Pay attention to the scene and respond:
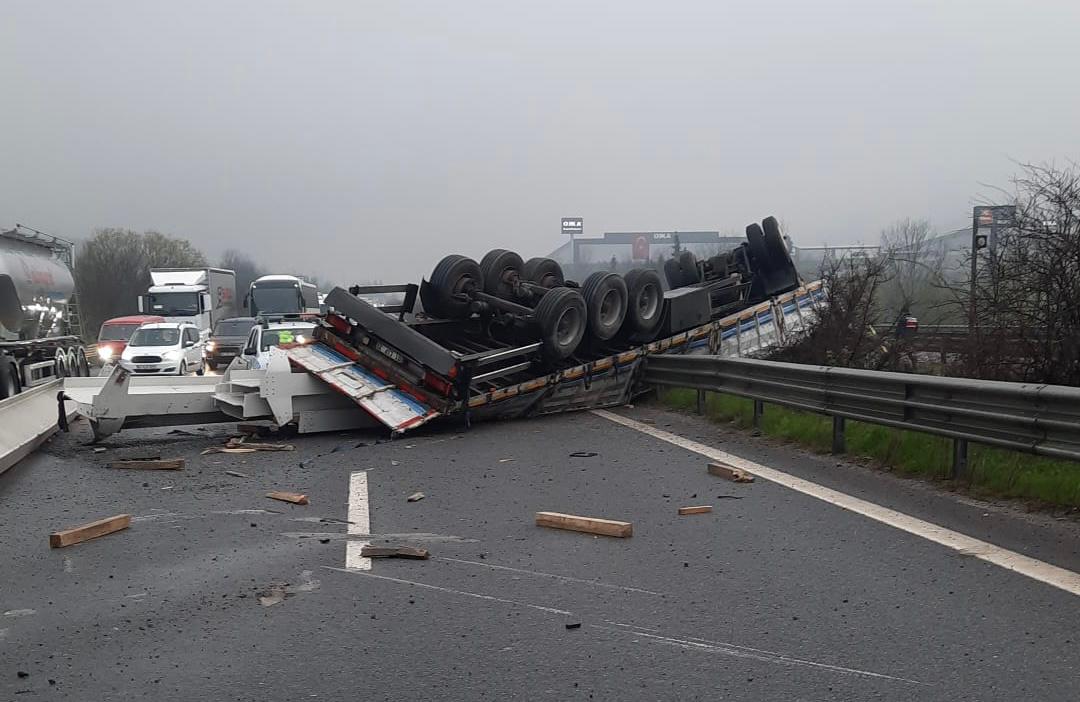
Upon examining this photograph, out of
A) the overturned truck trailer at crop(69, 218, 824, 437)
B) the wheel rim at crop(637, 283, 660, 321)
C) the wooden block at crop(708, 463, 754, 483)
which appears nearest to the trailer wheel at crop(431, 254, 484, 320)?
the overturned truck trailer at crop(69, 218, 824, 437)

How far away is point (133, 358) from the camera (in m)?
22.7

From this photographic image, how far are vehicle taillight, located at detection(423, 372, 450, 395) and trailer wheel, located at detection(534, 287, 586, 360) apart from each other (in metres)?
1.74

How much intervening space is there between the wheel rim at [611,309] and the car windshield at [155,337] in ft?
48.3

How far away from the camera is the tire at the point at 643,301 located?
1396 cm

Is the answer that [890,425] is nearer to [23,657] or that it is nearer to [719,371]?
[719,371]

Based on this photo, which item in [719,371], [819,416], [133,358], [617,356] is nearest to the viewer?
[819,416]

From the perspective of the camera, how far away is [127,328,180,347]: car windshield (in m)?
23.9

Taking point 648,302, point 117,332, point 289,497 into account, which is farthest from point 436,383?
point 117,332

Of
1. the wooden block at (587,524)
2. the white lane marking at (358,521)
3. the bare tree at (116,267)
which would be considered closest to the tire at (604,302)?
the white lane marking at (358,521)

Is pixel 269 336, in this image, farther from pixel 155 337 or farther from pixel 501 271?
pixel 155 337

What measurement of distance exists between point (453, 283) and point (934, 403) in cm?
726

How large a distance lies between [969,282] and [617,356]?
5.11m

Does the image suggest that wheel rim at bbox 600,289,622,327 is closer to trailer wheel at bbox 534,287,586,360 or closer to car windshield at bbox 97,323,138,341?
trailer wheel at bbox 534,287,586,360

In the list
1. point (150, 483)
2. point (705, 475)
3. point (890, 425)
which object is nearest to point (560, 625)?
point (705, 475)
